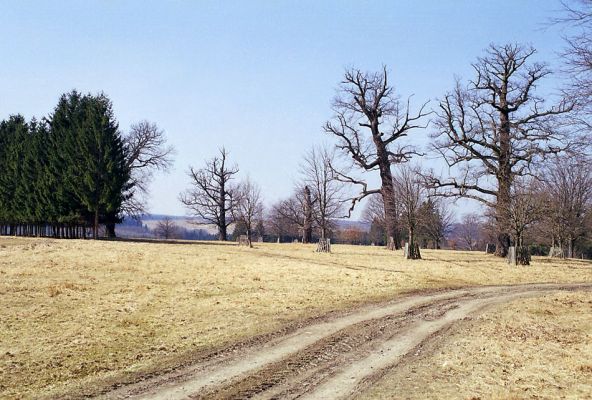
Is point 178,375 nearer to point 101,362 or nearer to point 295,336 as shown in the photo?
point 101,362

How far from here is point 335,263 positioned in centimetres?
2714

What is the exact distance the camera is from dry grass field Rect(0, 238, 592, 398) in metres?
9.20

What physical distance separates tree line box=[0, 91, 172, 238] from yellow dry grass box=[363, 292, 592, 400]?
3645cm

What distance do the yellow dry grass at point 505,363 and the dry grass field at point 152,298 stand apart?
4.13 metres

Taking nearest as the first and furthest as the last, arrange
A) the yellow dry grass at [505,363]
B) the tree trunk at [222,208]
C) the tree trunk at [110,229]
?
the yellow dry grass at [505,363] → the tree trunk at [110,229] → the tree trunk at [222,208]

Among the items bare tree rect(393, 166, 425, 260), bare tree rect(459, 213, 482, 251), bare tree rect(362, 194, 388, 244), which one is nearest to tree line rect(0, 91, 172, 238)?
bare tree rect(393, 166, 425, 260)

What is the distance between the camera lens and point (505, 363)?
9.24m

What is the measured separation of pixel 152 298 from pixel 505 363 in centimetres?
→ 1066

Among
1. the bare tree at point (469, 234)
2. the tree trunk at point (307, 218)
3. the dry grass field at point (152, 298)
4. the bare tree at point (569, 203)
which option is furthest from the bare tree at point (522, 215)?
the bare tree at point (469, 234)

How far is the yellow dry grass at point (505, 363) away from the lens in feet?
25.1

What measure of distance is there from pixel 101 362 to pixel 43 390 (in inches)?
62.4

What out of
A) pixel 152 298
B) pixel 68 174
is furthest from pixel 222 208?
pixel 152 298

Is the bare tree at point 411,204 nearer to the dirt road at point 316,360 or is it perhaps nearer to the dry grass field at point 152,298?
the dry grass field at point 152,298

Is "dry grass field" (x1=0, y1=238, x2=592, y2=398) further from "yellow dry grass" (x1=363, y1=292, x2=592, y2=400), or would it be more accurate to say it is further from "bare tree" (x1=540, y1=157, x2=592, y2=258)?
"bare tree" (x1=540, y1=157, x2=592, y2=258)
